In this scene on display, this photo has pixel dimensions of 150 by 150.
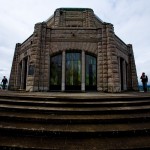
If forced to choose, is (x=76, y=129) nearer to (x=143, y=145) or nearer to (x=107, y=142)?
(x=107, y=142)

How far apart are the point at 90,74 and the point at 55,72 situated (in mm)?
3620

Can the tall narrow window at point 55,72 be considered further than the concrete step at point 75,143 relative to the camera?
Yes

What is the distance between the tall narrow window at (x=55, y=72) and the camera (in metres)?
15.5

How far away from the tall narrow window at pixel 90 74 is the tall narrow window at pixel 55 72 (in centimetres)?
278

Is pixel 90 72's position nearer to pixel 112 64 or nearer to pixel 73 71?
pixel 73 71

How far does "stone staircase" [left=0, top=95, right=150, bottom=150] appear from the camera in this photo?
3877 mm

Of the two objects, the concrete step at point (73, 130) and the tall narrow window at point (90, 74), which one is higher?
the tall narrow window at point (90, 74)

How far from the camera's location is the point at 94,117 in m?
5.28

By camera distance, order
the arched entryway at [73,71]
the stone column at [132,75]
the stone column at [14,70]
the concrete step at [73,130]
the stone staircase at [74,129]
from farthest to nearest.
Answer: the stone column at [14,70], the stone column at [132,75], the arched entryway at [73,71], the concrete step at [73,130], the stone staircase at [74,129]

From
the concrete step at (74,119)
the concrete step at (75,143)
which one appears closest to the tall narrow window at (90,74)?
the concrete step at (74,119)

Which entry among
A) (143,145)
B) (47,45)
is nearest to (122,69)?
(47,45)

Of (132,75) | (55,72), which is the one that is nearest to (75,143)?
(55,72)

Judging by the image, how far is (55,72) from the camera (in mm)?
15609

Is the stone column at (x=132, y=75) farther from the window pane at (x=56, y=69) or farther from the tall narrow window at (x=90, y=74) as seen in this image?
the window pane at (x=56, y=69)
